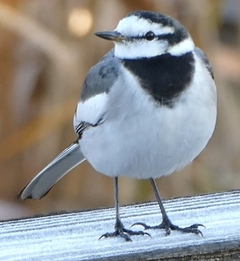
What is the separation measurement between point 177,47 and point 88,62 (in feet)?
4.14

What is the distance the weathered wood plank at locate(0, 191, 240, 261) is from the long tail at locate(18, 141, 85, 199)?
1.04 ft

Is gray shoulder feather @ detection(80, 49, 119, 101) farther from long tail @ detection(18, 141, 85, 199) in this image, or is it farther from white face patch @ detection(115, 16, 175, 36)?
long tail @ detection(18, 141, 85, 199)

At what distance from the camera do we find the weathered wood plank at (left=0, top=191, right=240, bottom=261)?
1.79 m

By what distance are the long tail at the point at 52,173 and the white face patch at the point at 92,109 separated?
0.48 ft

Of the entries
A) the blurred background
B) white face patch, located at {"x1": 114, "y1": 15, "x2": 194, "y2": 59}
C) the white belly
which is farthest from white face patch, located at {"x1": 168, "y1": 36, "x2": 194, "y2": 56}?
the blurred background


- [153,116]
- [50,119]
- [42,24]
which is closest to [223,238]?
[153,116]

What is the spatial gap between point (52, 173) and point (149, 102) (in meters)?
0.67

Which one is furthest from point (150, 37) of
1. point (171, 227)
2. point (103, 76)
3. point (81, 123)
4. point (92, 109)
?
point (171, 227)

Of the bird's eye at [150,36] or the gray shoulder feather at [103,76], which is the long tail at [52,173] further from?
the bird's eye at [150,36]

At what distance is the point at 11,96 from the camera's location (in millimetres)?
3645

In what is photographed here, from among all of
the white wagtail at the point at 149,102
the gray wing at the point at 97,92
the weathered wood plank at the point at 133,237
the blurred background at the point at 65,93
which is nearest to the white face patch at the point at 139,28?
the white wagtail at the point at 149,102

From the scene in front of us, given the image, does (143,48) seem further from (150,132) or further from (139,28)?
(150,132)

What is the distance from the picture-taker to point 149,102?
2.22m

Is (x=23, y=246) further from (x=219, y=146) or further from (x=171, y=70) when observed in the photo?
(x=219, y=146)
